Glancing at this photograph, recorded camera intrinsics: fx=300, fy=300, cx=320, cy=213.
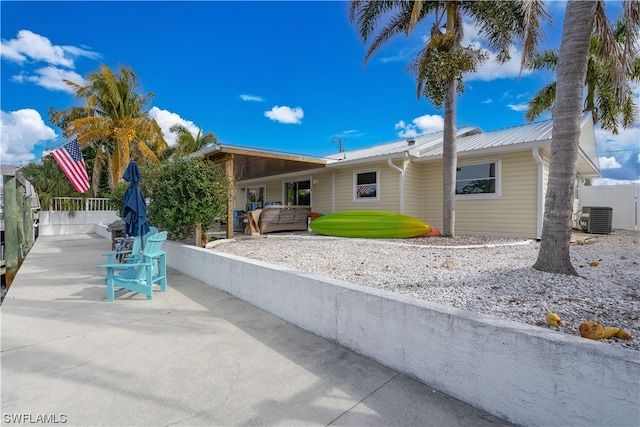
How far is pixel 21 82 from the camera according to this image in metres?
15.9

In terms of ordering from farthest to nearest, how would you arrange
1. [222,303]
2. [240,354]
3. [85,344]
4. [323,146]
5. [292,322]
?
[323,146] < [222,303] < [292,322] < [85,344] < [240,354]

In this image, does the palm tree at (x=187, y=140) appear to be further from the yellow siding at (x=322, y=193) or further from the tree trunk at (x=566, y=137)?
the tree trunk at (x=566, y=137)

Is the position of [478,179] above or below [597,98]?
below

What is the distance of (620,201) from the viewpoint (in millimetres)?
13062

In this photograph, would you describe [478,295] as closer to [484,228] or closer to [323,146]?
[484,228]

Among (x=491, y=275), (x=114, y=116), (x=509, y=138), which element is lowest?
(x=491, y=275)

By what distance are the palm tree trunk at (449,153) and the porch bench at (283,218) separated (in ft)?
16.7

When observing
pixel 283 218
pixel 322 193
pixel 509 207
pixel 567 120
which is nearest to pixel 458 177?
pixel 509 207

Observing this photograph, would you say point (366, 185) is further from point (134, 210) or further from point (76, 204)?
point (76, 204)

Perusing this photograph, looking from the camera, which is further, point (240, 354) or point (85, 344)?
point (85, 344)

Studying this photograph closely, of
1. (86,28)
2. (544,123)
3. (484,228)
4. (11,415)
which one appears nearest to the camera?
(11,415)

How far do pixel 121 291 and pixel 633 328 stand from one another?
6.16m

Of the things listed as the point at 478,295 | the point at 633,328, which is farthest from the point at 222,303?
the point at 633,328
